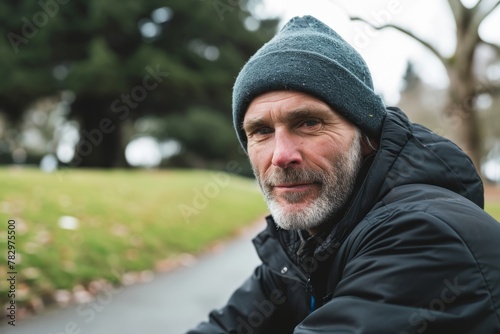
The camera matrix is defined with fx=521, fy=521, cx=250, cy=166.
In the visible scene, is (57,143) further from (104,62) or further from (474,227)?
(474,227)

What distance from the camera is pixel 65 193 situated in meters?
9.45

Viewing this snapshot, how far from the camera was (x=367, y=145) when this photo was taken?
2.17m

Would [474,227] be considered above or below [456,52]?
below

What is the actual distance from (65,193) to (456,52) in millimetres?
7774

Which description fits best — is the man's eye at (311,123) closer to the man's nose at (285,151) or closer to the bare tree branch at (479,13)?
the man's nose at (285,151)

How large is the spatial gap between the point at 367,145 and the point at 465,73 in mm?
8565

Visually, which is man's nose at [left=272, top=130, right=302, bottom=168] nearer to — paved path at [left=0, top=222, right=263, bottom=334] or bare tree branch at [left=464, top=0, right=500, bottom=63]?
paved path at [left=0, top=222, right=263, bottom=334]

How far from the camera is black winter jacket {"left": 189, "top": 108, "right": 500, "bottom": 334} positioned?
143 centimetres

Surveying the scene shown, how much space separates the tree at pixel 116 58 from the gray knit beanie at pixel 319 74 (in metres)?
21.8

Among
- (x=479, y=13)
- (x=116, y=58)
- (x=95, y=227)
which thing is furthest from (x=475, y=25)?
(x=116, y=58)

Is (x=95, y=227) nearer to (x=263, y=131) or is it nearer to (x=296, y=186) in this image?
(x=263, y=131)

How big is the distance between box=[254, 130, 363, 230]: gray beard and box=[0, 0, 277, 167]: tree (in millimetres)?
22042

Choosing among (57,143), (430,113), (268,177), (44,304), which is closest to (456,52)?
(44,304)

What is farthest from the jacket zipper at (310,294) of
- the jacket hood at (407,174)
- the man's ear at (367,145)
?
the man's ear at (367,145)
